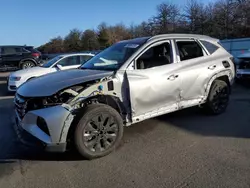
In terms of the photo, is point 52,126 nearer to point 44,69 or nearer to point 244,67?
point 44,69

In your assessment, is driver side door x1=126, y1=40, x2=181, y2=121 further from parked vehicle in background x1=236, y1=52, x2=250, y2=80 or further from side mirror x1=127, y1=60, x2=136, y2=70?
parked vehicle in background x1=236, y1=52, x2=250, y2=80

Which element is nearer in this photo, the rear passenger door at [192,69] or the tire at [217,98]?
the rear passenger door at [192,69]

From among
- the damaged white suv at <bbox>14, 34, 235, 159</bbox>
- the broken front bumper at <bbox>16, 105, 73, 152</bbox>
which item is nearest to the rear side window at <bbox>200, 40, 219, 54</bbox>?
the damaged white suv at <bbox>14, 34, 235, 159</bbox>

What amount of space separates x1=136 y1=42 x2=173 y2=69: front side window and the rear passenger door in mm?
221

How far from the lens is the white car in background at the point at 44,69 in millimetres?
9328

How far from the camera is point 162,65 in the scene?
15.2ft

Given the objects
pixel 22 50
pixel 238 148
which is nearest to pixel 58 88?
pixel 238 148

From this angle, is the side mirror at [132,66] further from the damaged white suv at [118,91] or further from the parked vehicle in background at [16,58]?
the parked vehicle in background at [16,58]

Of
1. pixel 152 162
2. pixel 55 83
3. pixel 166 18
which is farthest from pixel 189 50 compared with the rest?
pixel 166 18

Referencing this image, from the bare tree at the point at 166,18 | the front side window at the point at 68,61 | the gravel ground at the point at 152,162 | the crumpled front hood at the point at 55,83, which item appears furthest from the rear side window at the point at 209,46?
the bare tree at the point at 166,18

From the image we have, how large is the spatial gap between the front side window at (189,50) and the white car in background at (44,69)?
582cm

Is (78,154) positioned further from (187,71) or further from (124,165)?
(187,71)

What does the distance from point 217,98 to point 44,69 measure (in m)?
6.45

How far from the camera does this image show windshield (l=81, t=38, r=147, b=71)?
4.45 metres
